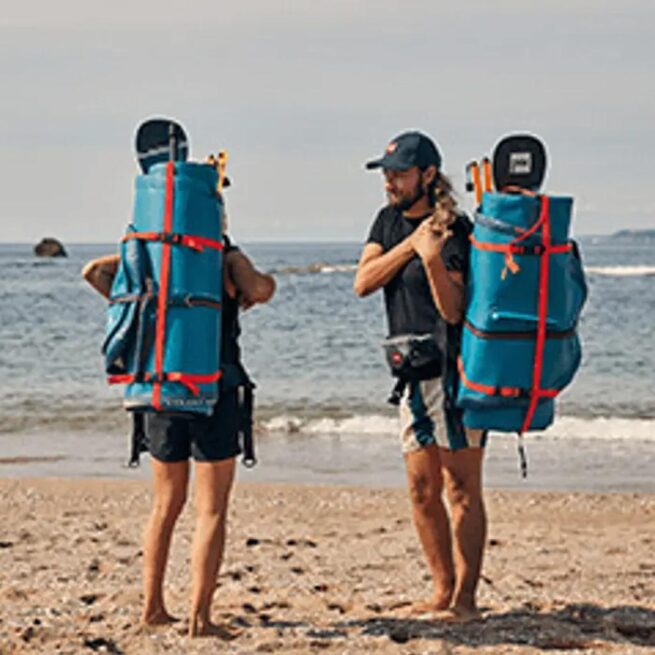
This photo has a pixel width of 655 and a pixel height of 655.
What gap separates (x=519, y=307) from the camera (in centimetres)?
562

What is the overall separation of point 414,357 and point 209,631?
1418 millimetres

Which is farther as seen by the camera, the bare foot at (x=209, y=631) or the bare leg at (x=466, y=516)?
the bare leg at (x=466, y=516)

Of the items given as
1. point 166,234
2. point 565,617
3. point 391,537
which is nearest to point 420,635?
point 565,617

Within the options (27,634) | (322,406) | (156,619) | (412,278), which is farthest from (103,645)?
(322,406)

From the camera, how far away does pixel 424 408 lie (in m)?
6.01

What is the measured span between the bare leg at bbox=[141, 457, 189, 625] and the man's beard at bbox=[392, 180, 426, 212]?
1399 millimetres

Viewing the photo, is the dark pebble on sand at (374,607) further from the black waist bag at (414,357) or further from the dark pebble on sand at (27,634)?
the dark pebble on sand at (27,634)

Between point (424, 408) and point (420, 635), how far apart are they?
953mm

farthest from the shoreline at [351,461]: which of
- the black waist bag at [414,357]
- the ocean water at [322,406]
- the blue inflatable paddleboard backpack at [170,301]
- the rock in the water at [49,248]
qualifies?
the rock in the water at [49,248]

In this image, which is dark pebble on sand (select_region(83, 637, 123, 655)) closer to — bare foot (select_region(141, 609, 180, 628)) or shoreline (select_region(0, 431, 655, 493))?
bare foot (select_region(141, 609, 180, 628))

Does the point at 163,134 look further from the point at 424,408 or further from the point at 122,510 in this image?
the point at 122,510

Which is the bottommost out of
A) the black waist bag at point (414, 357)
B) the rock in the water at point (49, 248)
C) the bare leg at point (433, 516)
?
the rock in the water at point (49, 248)

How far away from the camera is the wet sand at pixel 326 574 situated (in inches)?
236

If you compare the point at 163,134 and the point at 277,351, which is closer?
the point at 163,134
